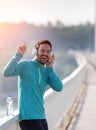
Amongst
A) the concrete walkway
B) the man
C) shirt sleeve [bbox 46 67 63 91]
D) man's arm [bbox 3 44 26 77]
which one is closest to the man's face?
the man

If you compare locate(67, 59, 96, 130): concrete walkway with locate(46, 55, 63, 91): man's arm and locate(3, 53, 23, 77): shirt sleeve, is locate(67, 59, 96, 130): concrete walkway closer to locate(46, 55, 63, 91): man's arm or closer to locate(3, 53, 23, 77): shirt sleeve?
locate(46, 55, 63, 91): man's arm

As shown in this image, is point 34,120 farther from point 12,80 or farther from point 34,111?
point 12,80

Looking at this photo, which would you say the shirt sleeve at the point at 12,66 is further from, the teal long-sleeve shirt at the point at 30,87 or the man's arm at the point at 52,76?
the man's arm at the point at 52,76

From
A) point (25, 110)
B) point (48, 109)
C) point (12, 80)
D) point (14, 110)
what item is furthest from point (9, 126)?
point (48, 109)

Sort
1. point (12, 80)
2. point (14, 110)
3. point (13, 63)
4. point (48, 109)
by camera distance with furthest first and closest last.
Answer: point (48, 109) → point (12, 80) → point (14, 110) → point (13, 63)

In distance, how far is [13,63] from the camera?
5.06 meters

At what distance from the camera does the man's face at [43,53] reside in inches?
208

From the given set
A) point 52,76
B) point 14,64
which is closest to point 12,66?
point 14,64

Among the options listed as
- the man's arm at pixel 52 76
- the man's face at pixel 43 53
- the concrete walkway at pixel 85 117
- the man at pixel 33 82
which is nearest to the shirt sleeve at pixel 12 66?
the man at pixel 33 82

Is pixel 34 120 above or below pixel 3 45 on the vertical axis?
below

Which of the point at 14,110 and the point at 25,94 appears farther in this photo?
the point at 14,110

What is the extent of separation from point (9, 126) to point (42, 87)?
1.81 ft

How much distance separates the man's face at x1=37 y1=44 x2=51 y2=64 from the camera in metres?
5.28

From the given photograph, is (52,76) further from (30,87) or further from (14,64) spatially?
(14,64)
